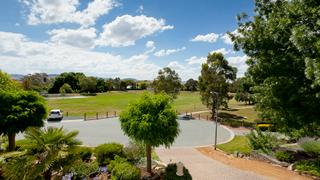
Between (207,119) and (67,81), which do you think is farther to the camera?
(67,81)

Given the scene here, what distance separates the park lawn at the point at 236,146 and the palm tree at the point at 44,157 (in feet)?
47.4

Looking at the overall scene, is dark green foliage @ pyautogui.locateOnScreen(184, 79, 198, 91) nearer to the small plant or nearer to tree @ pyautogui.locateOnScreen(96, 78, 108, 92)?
tree @ pyautogui.locateOnScreen(96, 78, 108, 92)

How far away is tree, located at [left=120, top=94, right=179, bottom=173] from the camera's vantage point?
12.2m

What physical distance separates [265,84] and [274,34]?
2.28m

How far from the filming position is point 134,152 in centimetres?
1594

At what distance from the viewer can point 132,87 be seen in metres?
122

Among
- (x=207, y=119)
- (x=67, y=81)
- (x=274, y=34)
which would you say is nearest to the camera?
(x=274, y=34)

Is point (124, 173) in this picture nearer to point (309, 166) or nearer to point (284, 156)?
point (309, 166)

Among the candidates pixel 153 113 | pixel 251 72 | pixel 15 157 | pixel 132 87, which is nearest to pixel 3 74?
pixel 15 157

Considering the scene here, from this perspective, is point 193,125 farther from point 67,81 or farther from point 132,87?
point 132,87

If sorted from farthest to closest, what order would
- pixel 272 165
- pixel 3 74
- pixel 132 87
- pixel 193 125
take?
pixel 132 87 < pixel 193 125 < pixel 3 74 < pixel 272 165

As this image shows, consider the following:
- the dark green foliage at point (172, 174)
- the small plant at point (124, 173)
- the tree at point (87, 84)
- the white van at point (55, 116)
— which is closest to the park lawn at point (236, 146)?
the dark green foliage at point (172, 174)

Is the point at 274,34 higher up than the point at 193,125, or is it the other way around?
the point at 274,34

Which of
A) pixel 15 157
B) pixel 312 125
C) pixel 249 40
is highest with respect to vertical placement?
Result: pixel 249 40
